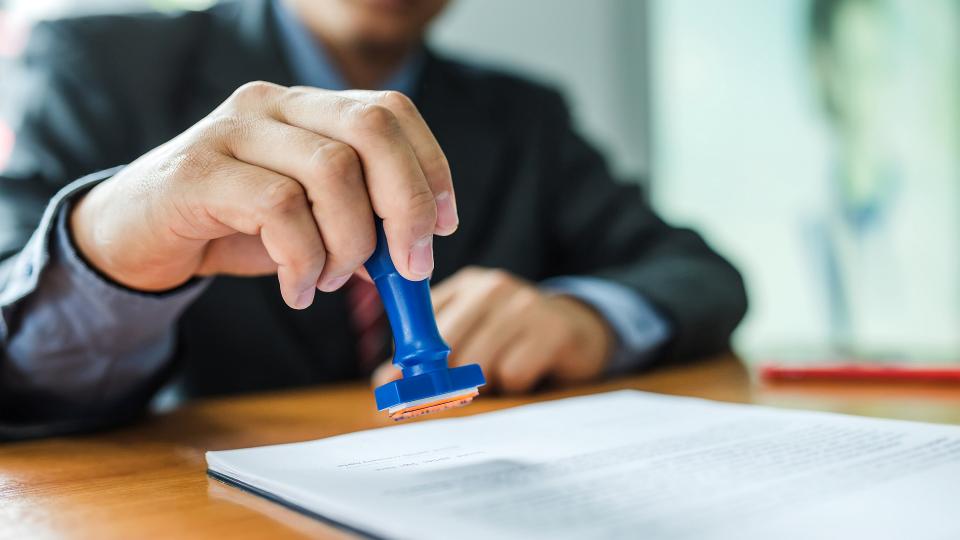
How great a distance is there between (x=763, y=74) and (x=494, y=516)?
5.08 feet

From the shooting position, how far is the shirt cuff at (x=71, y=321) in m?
0.44

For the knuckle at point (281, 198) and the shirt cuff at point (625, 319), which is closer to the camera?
the knuckle at point (281, 198)

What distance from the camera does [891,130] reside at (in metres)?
1.44

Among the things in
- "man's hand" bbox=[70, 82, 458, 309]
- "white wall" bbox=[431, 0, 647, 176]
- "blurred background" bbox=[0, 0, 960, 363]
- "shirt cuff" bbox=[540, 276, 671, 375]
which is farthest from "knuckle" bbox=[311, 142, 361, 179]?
"white wall" bbox=[431, 0, 647, 176]

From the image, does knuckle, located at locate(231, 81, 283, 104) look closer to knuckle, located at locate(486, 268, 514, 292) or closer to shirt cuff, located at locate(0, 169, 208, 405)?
shirt cuff, located at locate(0, 169, 208, 405)

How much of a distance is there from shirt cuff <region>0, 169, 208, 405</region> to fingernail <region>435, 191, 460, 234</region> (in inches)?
7.4

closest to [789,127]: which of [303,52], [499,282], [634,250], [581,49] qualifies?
[581,49]

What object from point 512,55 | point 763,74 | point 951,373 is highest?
point 512,55

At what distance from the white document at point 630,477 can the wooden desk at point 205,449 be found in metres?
0.02

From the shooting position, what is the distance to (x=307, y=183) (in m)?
0.33

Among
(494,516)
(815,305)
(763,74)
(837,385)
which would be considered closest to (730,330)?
(837,385)

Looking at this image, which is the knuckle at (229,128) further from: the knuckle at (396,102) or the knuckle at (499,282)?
the knuckle at (499,282)

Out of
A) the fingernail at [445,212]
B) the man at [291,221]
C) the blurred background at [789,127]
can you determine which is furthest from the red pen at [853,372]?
the blurred background at [789,127]

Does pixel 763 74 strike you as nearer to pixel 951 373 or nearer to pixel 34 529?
pixel 951 373
